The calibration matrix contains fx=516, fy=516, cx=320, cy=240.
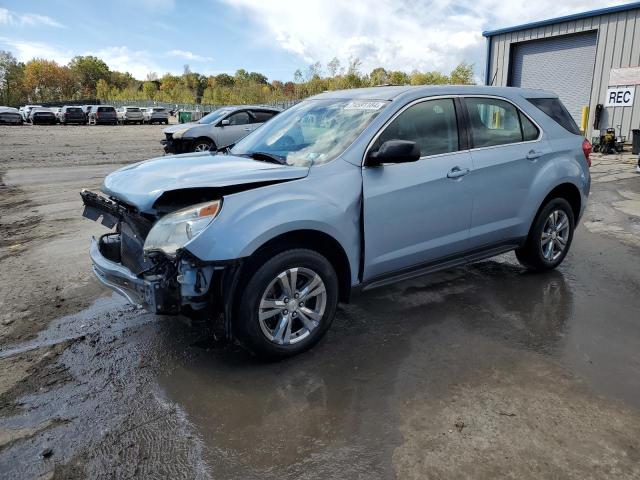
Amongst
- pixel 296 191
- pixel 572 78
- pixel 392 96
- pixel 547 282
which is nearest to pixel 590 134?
pixel 572 78

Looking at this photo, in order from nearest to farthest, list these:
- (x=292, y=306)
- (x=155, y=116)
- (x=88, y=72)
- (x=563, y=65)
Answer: (x=292, y=306)
(x=563, y=65)
(x=155, y=116)
(x=88, y=72)

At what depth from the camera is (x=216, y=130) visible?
14.8 metres

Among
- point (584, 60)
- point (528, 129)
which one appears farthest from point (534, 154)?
point (584, 60)

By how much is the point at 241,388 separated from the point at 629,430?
222cm

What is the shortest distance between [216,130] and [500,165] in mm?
11470

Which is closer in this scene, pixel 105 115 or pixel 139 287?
pixel 139 287

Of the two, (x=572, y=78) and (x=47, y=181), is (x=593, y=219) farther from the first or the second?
(x=572, y=78)

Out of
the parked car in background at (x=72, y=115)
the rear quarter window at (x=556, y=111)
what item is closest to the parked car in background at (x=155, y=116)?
the parked car in background at (x=72, y=115)

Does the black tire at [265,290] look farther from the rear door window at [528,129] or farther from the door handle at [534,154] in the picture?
the rear door window at [528,129]

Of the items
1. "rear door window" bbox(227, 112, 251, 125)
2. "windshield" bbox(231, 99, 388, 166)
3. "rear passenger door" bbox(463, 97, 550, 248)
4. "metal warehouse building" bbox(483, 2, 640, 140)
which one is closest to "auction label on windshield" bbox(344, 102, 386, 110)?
"windshield" bbox(231, 99, 388, 166)

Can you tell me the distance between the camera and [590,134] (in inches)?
704

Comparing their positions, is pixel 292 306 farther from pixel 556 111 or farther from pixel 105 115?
pixel 105 115

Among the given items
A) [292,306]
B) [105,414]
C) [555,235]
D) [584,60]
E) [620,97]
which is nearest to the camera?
[105,414]

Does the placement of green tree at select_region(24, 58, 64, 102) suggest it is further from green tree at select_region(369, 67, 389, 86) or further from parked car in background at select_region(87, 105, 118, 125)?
green tree at select_region(369, 67, 389, 86)
